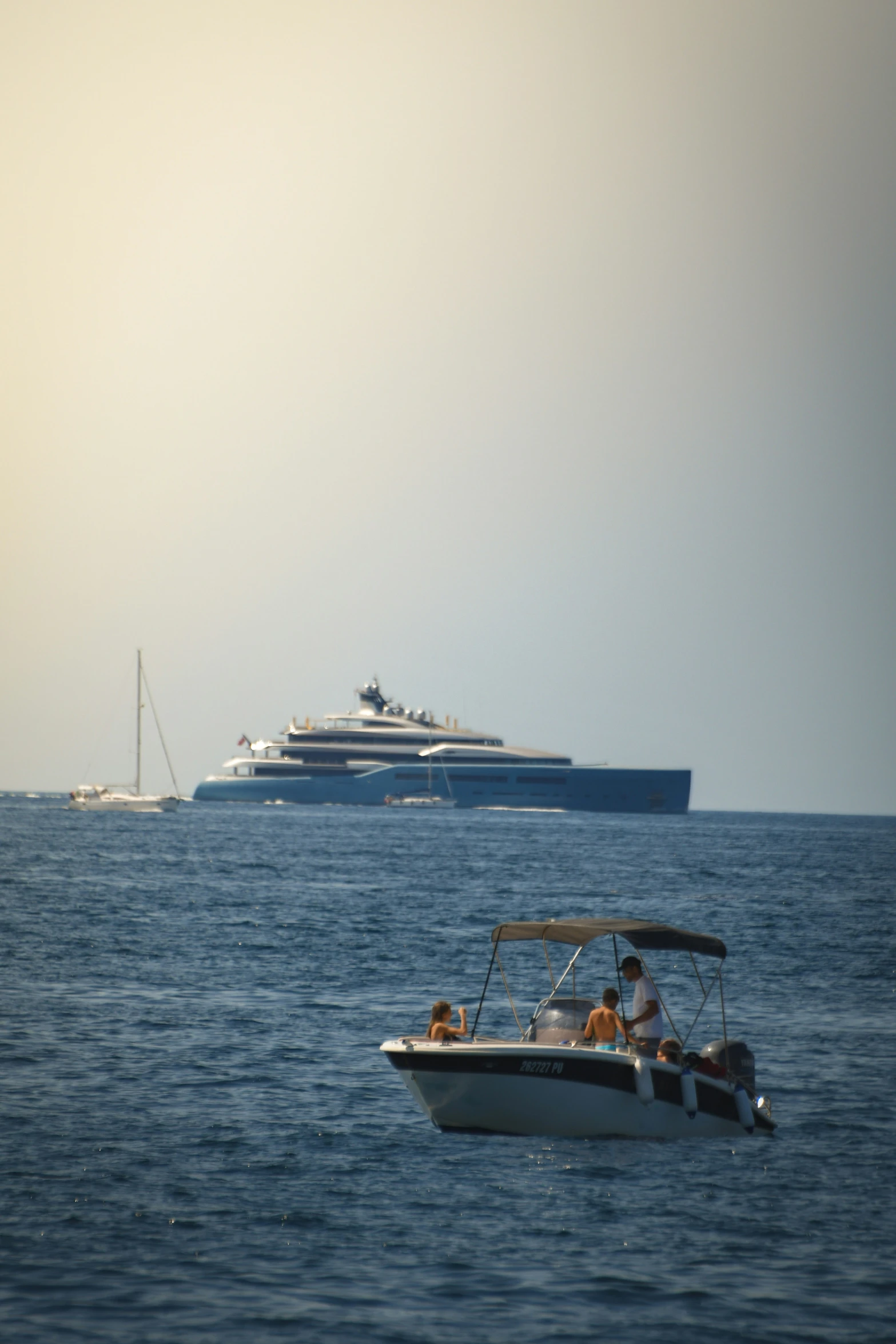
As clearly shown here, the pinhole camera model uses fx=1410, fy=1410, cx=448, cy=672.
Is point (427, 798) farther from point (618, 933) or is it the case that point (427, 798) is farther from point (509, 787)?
point (618, 933)

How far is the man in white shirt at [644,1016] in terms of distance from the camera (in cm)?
1481

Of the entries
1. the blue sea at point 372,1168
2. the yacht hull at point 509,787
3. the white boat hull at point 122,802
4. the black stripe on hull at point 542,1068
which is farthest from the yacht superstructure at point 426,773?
the black stripe on hull at point 542,1068

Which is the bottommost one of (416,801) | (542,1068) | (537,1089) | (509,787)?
(537,1089)

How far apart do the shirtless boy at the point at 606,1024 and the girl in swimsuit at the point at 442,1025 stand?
1345 mm

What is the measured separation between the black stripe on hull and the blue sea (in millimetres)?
689

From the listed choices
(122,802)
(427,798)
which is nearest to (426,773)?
(427,798)

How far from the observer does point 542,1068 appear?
46.1 feet

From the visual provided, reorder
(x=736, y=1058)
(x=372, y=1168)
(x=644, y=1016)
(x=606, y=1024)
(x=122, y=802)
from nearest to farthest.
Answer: (x=372, y=1168) → (x=606, y=1024) → (x=644, y=1016) → (x=736, y=1058) → (x=122, y=802)

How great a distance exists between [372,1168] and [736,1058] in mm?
4434

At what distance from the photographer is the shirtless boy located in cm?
1466

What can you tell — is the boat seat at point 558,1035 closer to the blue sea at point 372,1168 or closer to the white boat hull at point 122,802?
the blue sea at point 372,1168

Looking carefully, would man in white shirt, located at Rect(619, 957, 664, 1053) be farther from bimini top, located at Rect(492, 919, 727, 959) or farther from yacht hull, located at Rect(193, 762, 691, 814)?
yacht hull, located at Rect(193, 762, 691, 814)

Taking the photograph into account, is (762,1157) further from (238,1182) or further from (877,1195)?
(238,1182)

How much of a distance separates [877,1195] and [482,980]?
13.3 metres
